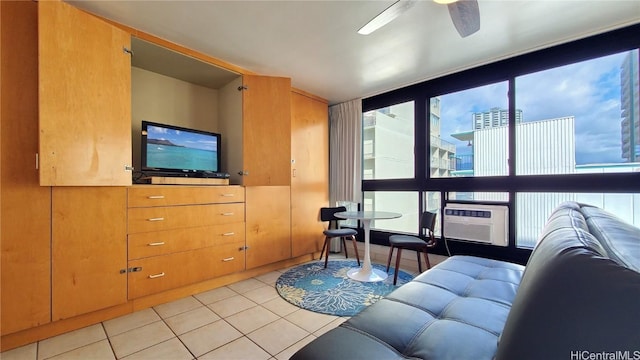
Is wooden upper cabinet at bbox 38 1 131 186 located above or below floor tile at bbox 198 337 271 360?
above

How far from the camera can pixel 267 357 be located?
1.54 meters

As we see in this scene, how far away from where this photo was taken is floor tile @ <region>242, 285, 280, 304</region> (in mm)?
2331

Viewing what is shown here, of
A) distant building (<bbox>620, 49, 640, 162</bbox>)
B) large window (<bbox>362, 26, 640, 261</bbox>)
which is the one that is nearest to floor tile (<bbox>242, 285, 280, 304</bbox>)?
large window (<bbox>362, 26, 640, 261</bbox>)

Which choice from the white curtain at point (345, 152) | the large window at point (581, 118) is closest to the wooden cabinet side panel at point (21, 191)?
the white curtain at point (345, 152)

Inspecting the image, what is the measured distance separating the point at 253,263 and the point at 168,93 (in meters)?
2.13

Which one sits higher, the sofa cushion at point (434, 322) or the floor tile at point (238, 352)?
the sofa cushion at point (434, 322)

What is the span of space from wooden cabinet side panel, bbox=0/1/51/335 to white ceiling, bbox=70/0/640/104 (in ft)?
1.47

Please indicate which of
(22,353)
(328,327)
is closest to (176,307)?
(22,353)

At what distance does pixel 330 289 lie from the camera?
254cm

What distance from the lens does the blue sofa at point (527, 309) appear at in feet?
1.55

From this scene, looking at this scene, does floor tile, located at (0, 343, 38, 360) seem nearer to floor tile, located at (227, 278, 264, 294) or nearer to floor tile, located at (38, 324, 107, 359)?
floor tile, located at (38, 324, 107, 359)

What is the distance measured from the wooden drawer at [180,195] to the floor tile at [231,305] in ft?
3.10

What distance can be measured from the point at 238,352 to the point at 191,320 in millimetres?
621

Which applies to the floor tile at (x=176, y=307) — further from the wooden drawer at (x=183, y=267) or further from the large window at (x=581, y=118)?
the large window at (x=581, y=118)
